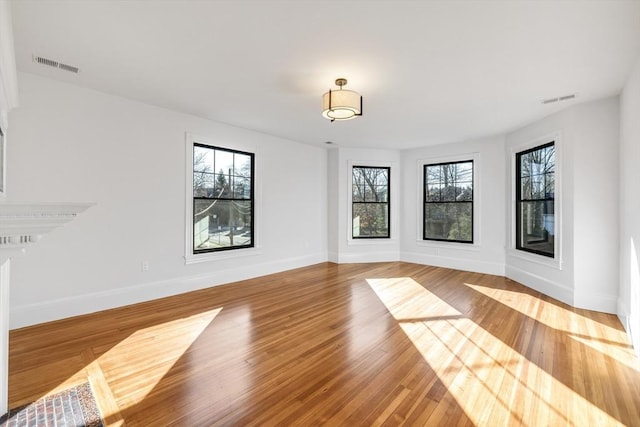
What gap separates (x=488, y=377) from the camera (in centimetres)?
218

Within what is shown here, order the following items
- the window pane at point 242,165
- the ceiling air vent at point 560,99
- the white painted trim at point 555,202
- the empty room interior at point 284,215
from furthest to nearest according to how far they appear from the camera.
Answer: the window pane at point 242,165 → the white painted trim at point 555,202 → the ceiling air vent at point 560,99 → the empty room interior at point 284,215

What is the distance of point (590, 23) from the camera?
2.13 metres

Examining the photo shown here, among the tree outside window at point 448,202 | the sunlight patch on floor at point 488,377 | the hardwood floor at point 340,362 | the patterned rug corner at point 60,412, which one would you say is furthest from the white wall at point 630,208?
→ the patterned rug corner at point 60,412

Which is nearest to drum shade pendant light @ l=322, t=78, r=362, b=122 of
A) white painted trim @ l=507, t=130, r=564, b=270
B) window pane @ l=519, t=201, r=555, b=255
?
white painted trim @ l=507, t=130, r=564, b=270

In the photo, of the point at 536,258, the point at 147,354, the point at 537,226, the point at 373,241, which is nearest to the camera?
the point at 147,354

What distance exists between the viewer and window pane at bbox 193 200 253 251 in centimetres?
452

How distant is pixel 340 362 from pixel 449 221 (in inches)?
183

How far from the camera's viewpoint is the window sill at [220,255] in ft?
14.2

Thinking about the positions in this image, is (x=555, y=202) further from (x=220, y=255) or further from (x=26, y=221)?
(x=26, y=221)

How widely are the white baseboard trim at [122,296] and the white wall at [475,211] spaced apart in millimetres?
3305

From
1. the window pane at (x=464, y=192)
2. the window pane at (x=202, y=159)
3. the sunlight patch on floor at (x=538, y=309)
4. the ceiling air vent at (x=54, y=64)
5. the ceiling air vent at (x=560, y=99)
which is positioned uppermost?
the ceiling air vent at (x=54, y=64)

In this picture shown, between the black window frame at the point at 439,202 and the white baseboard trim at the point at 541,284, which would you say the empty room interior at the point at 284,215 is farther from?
the black window frame at the point at 439,202

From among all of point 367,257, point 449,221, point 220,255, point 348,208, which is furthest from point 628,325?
point 220,255

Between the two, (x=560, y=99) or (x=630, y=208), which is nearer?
(x=630, y=208)
